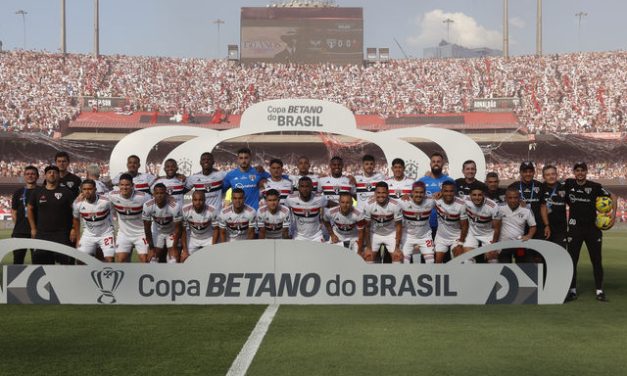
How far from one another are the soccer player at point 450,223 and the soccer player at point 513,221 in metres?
0.48

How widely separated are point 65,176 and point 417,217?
4.83 metres

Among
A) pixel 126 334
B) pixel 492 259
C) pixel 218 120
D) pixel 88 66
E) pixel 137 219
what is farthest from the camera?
pixel 88 66

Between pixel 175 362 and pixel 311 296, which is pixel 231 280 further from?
pixel 175 362

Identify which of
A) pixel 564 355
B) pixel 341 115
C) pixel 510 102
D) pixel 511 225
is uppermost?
pixel 510 102

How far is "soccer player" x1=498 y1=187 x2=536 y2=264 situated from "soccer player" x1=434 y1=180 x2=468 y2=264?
0.48 meters

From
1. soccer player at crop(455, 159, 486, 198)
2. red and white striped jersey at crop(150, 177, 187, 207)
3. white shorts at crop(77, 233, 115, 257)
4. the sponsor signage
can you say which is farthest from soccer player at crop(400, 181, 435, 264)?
the sponsor signage

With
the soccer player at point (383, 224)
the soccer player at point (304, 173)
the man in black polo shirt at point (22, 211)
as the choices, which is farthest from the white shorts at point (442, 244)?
the man in black polo shirt at point (22, 211)

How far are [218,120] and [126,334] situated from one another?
121 ft

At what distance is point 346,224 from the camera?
33.1 feet

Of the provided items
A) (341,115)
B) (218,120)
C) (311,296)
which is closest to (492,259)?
(311,296)

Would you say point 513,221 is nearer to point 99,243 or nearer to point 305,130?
point 305,130

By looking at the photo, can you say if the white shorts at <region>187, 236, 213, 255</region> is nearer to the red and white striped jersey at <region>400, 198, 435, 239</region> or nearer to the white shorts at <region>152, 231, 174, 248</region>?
the white shorts at <region>152, 231, 174, 248</region>

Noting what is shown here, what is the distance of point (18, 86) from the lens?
43.5m

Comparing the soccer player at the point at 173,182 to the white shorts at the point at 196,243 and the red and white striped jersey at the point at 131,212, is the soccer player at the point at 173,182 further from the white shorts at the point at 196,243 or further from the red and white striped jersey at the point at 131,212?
the white shorts at the point at 196,243
